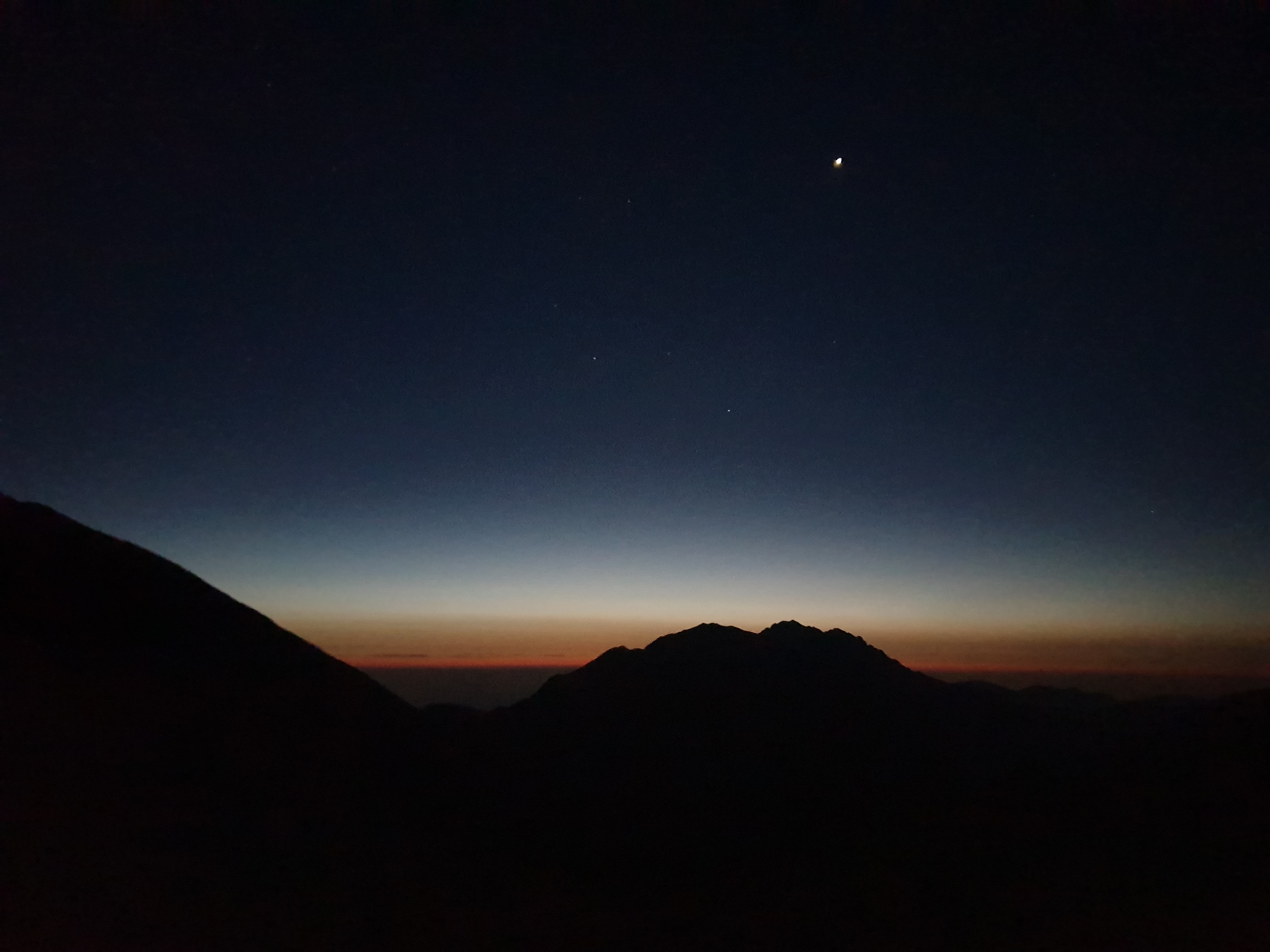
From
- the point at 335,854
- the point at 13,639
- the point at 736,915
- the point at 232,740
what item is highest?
the point at 13,639

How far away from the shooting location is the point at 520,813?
2877cm

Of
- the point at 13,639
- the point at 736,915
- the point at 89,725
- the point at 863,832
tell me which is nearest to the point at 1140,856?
the point at 863,832

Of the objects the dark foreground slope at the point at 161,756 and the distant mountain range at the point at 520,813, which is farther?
the distant mountain range at the point at 520,813

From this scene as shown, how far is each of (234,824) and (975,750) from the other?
38.3 m

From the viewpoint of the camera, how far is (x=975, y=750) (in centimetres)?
4247

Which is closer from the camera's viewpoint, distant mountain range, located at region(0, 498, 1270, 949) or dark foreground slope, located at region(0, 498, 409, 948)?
dark foreground slope, located at region(0, 498, 409, 948)

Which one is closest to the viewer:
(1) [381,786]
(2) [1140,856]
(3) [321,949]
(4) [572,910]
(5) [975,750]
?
(3) [321,949]

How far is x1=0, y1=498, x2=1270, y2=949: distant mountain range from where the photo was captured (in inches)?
730

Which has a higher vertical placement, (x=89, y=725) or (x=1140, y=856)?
(x=89, y=725)

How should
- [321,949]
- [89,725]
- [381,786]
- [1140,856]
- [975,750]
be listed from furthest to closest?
[975,750]
[381,786]
[1140,856]
[89,725]
[321,949]

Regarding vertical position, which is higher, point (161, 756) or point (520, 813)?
point (161, 756)

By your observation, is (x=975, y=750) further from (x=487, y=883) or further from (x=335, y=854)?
(x=335, y=854)

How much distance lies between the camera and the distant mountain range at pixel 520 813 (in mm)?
18531

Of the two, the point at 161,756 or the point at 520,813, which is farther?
the point at 520,813
